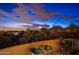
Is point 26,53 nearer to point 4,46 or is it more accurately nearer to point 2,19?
point 4,46

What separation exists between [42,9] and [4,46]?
0.70 metres

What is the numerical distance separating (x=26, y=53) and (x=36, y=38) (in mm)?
237

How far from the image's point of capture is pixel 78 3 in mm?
2035

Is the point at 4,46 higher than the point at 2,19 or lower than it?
lower

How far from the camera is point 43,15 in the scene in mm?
2039

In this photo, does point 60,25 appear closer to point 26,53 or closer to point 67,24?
point 67,24

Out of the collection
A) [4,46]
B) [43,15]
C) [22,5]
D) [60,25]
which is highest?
[22,5]
